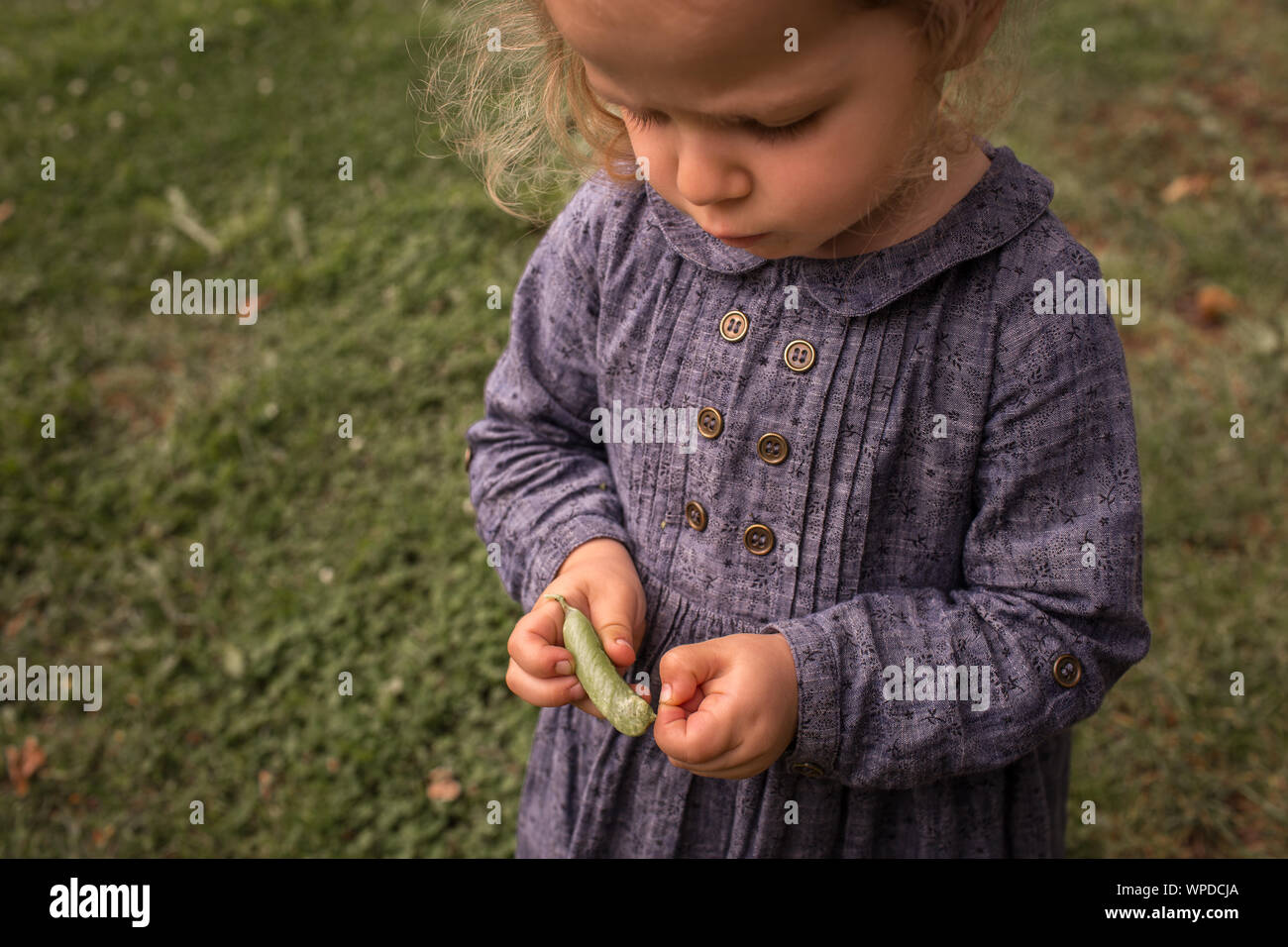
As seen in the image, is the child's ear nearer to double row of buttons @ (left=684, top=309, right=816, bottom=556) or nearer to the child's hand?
double row of buttons @ (left=684, top=309, right=816, bottom=556)

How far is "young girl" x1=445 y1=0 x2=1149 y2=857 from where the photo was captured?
A: 1.15m

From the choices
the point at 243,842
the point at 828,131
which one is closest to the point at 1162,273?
the point at 828,131

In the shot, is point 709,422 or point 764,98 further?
point 709,422

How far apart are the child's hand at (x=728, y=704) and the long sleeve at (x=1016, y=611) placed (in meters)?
0.03

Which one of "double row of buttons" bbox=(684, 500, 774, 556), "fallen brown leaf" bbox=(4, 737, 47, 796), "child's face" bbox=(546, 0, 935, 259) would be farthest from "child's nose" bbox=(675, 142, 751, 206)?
"fallen brown leaf" bbox=(4, 737, 47, 796)

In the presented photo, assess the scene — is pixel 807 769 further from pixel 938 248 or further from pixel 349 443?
pixel 349 443

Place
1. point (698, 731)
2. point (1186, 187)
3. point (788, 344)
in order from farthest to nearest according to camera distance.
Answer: point (1186, 187) → point (788, 344) → point (698, 731)

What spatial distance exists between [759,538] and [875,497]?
0.52ft

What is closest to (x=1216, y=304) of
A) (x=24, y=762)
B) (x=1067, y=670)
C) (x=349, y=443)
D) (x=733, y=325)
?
(x=1067, y=670)

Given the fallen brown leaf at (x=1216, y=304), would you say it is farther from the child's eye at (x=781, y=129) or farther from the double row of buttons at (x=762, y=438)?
the child's eye at (x=781, y=129)

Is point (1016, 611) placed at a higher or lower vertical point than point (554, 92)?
lower

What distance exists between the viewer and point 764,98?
0.98 metres

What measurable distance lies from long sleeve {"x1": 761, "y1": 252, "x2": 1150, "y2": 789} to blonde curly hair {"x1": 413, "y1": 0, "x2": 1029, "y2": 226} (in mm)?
239

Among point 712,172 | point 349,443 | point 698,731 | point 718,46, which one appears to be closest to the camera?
point 718,46
